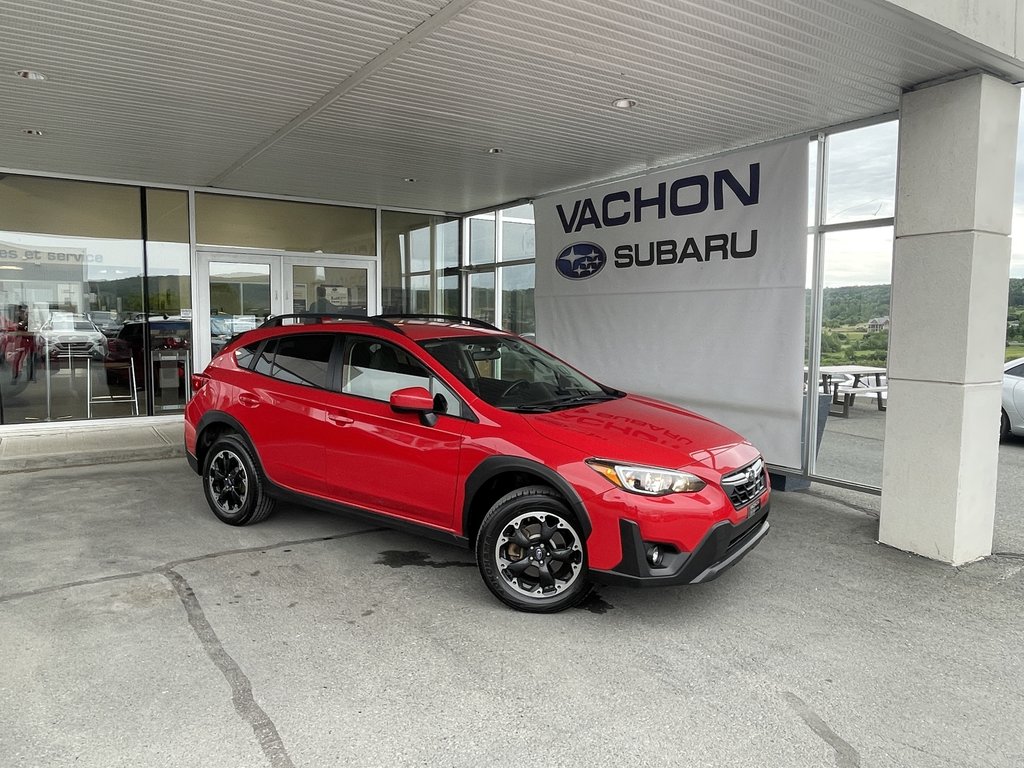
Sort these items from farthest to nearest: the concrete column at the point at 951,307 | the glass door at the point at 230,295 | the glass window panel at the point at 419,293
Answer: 1. the glass window panel at the point at 419,293
2. the glass door at the point at 230,295
3. the concrete column at the point at 951,307

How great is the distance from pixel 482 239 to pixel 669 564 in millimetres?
9089

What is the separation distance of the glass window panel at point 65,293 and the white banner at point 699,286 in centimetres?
592

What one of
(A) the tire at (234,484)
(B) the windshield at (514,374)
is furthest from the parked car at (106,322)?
(B) the windshield at (514,374)

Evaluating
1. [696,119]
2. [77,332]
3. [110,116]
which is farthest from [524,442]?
[77,332]

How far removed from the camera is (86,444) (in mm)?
8477

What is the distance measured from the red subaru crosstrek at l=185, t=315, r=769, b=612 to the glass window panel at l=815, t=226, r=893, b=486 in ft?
8.53

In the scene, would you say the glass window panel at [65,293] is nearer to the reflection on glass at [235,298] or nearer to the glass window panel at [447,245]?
the reflection on glass at [235,298]

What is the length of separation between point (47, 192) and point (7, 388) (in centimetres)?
261

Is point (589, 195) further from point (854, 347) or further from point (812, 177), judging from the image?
point (854, 347)

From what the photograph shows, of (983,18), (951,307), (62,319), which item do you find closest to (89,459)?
(62,319)

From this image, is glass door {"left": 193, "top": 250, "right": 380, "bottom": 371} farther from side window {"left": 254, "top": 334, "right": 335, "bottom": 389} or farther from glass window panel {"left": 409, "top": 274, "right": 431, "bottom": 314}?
side window {"left": 254, "top": 334, "right": 335, "bottom": 389}

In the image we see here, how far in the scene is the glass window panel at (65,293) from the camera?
29.9ft

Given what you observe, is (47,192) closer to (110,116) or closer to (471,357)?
(110,116)

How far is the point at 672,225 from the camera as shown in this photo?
25.7 feet
